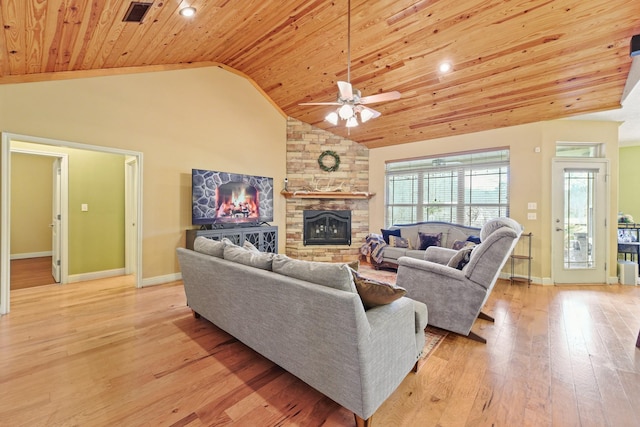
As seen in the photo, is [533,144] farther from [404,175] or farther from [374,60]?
[374,60]

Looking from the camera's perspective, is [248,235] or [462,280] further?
[248,235]

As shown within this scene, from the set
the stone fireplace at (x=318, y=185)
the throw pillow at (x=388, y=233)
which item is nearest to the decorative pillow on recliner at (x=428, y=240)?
the throw pillow at (x=388, y=233)

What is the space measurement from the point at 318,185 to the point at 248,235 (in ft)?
6.64

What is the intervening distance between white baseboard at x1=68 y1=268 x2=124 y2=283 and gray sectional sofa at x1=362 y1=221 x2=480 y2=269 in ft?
14.7

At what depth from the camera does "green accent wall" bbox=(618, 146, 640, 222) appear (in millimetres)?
6180

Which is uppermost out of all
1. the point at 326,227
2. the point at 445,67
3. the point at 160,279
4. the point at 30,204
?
the point at 445,67

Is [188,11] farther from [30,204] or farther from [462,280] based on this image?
[30,204]

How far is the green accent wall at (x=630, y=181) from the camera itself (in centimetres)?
618

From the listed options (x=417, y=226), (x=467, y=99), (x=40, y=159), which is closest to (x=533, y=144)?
(x=467, y=99)

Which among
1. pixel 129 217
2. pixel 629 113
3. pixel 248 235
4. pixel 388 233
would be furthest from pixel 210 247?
pixel 629 113

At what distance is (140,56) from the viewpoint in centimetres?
374

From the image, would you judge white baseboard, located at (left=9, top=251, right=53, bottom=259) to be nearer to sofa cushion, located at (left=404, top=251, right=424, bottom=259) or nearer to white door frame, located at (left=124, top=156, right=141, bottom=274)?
white door frame, located at (left=124, top=156, right=141, bottom=274)

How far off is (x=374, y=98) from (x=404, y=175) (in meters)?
3.61

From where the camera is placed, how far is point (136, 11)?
8.83 feet
